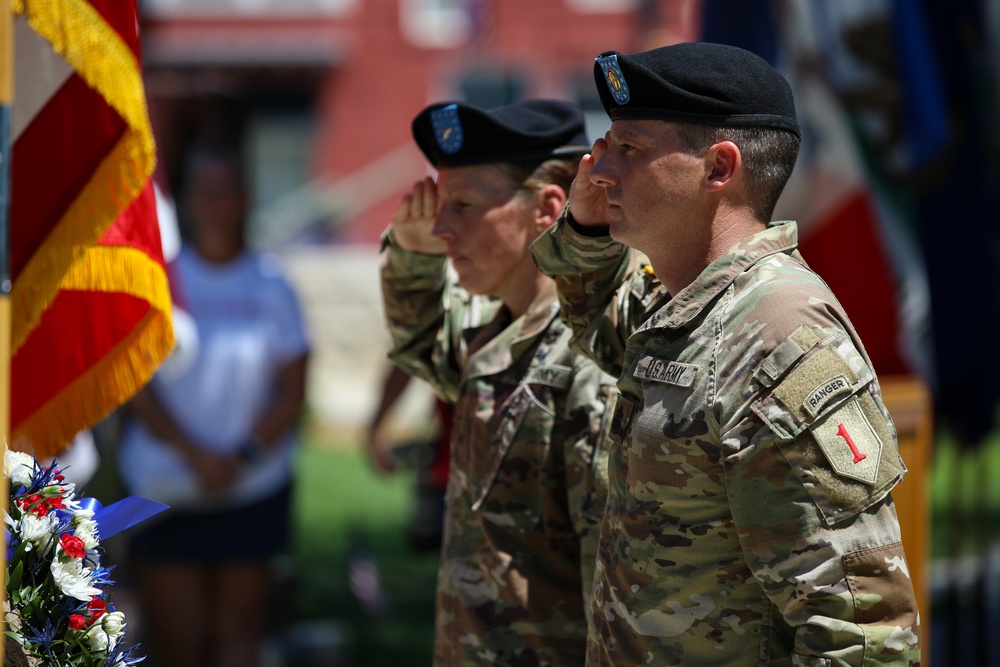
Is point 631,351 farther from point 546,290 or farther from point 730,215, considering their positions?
point 546,290

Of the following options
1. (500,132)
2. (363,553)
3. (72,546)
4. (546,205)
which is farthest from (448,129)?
(363,553)

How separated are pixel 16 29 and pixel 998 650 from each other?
16.0 ft

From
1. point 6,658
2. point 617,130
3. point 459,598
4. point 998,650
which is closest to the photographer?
point 6,658

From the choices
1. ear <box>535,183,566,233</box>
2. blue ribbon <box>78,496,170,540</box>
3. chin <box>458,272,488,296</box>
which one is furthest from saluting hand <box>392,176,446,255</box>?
blue ribbon <box>78,496,170,540</box>

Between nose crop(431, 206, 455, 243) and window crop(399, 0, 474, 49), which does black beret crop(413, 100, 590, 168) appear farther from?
window crop(399, 0, 474, 49)

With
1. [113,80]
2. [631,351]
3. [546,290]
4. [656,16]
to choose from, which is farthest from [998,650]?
[656,16]

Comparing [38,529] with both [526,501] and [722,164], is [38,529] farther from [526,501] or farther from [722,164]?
[722,164]

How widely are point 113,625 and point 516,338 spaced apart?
3.34 ft

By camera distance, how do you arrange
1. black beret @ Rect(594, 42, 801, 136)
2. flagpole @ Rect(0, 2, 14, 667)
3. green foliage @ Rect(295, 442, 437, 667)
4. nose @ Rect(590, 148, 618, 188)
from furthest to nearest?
1. green foliage @ Rect(295, 442, 437, 667)
2. nose @ Rect(590, 148, 618, 188)
3. black beret @ Rect(594, 42, 801, 136)
4. flagpole @ Rect(0, 2, 14, 667)

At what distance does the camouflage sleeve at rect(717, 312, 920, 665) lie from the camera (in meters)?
1.61

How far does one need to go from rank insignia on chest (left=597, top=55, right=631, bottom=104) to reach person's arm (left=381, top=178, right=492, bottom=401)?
0.81 meters

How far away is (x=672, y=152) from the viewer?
6.04 ft

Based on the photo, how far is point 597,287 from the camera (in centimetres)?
229

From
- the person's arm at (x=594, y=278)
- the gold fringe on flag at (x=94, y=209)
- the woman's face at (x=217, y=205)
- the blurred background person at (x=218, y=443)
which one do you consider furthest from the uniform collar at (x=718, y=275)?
the woman's face at (x=217, y=205)
